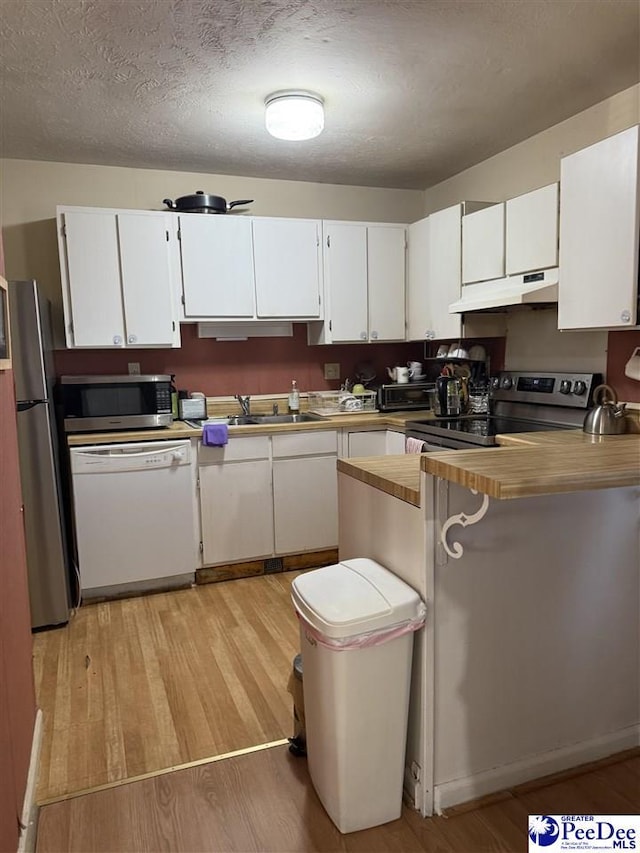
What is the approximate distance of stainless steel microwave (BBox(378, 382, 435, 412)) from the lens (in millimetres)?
3738

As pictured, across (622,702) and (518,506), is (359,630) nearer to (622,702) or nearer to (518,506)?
(518,506)

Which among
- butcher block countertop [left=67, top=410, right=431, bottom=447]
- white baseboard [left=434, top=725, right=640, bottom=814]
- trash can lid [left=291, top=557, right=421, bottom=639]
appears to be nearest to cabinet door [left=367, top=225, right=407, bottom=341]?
butcher block countertop [left=67, top=410, right=431, bottom=447]

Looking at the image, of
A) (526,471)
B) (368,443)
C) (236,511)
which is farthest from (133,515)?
(526,471)

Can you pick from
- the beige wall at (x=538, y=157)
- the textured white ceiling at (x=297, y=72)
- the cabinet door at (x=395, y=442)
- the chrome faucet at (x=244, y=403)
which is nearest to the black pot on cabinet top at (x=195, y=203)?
the textured white ceiling at (x=297, y=72)

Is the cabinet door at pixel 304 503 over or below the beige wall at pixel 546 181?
below

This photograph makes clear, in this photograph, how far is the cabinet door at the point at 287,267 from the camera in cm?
356

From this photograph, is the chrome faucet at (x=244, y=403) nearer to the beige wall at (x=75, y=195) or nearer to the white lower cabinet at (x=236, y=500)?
the white lower cabinet at (x=236, y=500)

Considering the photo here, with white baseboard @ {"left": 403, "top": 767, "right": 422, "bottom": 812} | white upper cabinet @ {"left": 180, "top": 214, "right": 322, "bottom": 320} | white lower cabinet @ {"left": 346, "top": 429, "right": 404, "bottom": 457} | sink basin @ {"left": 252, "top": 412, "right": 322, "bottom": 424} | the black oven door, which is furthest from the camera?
sink basin @ {"left": 252, "top": 412, "right": 322, "bottom": 424}

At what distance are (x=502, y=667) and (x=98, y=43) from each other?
8.33ft

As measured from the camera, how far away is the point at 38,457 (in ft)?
9.07

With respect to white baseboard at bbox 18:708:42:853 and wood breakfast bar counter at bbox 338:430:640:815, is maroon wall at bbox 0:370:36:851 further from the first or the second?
wood breakfast bar counter at bbox 338:430:640:815

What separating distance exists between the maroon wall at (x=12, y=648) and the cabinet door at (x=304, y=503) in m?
1.71

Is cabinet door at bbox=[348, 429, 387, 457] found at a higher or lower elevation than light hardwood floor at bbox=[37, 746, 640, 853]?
higher

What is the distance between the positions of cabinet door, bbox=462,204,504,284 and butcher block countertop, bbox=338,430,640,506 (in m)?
1.68
